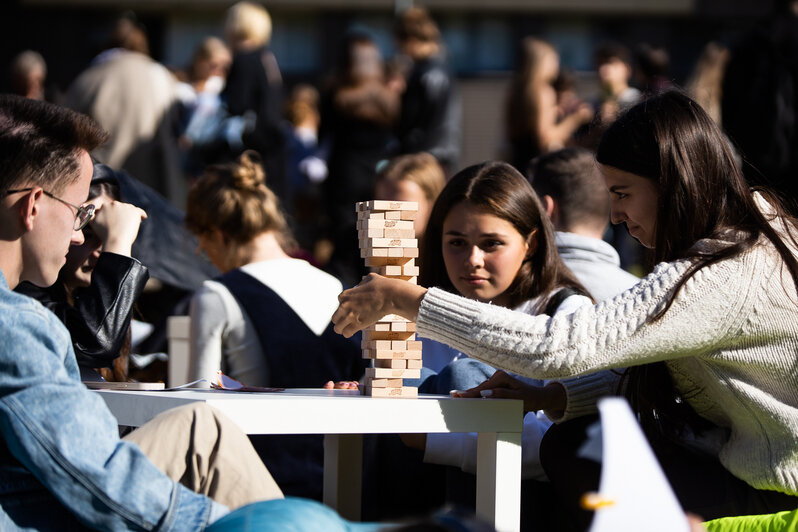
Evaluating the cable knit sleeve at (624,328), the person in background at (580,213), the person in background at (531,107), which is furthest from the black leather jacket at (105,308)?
the person in background at (531,107)

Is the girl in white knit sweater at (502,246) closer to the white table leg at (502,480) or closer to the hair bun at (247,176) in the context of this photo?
the white table leg at (502,480)

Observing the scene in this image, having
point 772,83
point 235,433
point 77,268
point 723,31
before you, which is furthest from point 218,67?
point 723,31

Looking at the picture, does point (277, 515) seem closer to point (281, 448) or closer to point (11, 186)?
point (11, 186)

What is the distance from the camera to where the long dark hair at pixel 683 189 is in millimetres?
2479

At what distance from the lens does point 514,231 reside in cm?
332

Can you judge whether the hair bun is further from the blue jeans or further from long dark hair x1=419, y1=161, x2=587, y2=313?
the blue jeans

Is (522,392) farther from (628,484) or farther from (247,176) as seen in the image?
(247,176)

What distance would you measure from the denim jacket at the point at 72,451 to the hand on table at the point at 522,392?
0.86 m

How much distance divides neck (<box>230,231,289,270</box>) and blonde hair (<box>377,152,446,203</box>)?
50.1 inches

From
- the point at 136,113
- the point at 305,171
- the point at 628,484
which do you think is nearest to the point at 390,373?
the point at 628,484

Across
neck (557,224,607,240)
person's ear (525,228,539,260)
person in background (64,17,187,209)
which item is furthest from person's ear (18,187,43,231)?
person in background (64,17,187,209)

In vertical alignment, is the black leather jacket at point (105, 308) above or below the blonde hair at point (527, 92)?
below

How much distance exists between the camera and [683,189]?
248 cm

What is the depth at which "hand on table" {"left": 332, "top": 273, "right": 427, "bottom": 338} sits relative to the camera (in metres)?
2.48
